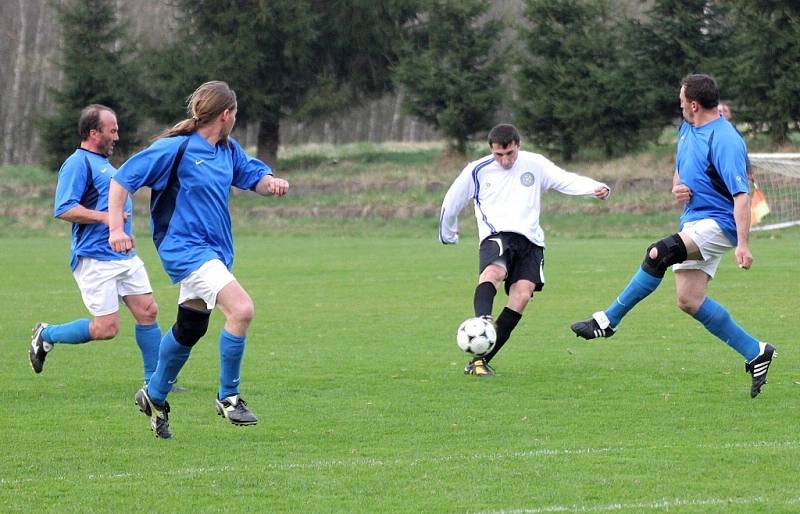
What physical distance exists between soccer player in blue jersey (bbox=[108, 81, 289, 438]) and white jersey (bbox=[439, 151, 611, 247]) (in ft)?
9.40

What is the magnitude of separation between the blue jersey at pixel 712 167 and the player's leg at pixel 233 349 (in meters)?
3.05

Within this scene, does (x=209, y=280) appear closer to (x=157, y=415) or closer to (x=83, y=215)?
(x=157, y=415)

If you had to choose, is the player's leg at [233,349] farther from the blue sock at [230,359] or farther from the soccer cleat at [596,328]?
the soccer cleat at [596,328]

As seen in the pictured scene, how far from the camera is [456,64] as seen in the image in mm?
40031

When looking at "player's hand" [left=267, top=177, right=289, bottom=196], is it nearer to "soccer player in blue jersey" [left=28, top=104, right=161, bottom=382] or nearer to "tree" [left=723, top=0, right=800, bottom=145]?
"soccer player in blue jersey" [left=28, top=104, right=161, bottom=382]

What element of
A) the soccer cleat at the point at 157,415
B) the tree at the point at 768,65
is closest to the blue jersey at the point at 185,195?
the soccer cleat at the point at 157,415

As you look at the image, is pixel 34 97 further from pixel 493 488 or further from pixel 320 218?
pixel 493 488

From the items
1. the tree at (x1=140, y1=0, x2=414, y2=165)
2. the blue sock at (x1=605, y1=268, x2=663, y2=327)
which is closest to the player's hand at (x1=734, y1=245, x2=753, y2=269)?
the blue sock at (x1=605, y1=268, x2=663, y2=327)

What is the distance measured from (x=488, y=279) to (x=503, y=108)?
3120cm

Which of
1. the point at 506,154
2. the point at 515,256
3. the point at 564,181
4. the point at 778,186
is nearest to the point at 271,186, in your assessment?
the point at 506,154

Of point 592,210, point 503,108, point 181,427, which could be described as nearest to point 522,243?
point 181,427

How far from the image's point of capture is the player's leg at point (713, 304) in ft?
26.4

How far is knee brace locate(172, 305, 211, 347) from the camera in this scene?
6863mm

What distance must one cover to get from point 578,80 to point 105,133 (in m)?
29.9
